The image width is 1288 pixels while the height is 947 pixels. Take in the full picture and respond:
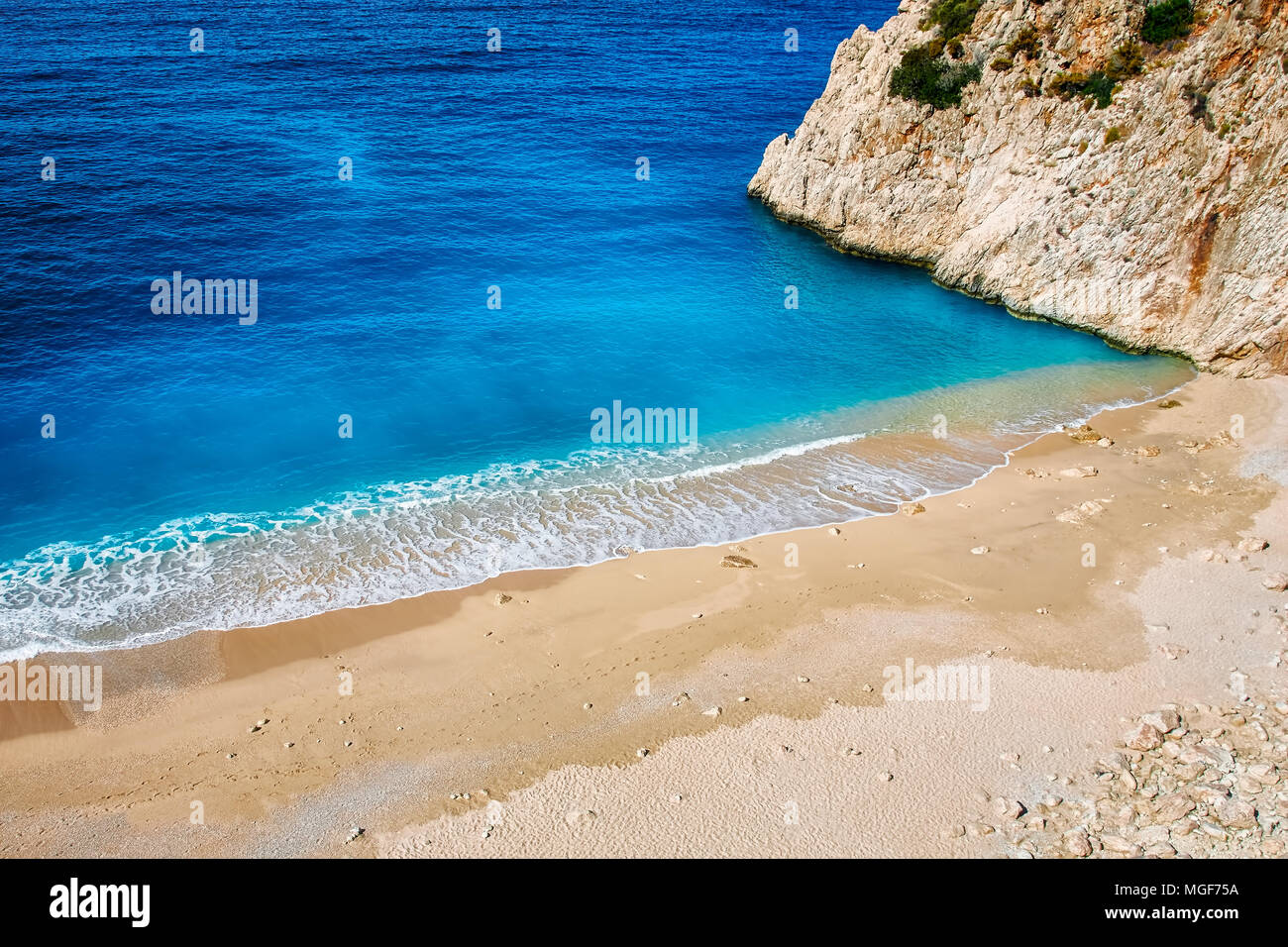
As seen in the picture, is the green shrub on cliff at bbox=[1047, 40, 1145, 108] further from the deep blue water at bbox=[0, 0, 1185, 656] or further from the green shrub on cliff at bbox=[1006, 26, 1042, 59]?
the deep blue water at bbox=[0, 0, 1185, 656]

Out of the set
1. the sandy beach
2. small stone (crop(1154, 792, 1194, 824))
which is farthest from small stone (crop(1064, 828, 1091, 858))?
small stone (crop(1154, 792, 1194, 824))

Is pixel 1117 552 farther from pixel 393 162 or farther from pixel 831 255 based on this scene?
pixel 393 162

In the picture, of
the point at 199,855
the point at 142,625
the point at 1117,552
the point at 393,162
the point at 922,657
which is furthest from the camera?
the point at 393,162

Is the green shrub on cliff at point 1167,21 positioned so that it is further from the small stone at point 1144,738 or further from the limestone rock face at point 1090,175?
the small stone at point 1144,738

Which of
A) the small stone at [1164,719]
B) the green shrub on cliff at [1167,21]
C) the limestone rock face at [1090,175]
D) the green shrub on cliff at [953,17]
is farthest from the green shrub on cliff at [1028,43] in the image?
the small stone at [1164,719]
